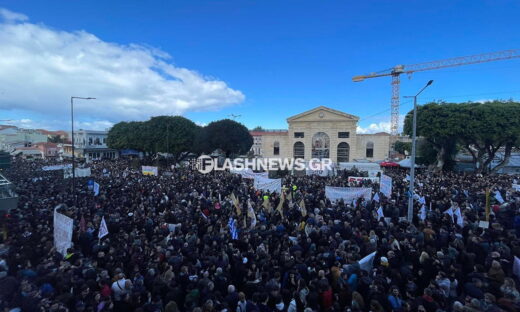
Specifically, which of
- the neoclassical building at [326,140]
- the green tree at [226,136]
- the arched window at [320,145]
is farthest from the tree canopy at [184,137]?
the arched window at [320,145]

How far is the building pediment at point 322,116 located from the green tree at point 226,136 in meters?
13.7

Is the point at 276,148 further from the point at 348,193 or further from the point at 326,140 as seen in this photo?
the point at 348,193

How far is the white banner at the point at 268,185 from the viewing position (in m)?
16.0

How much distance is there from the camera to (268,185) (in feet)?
53.0

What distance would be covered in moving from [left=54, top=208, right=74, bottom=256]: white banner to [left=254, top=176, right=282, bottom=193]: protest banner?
1027 centimetres

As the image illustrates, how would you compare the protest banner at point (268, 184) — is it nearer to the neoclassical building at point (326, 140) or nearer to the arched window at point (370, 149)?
the neoclassical building at point (326, 140)

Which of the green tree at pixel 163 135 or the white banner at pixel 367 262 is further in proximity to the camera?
the green tree at pixel 163 135

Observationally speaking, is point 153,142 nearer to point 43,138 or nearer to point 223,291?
point 223,291

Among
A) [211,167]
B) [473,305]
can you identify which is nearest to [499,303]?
[473,305]

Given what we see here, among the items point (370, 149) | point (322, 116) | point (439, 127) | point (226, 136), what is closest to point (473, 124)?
point (439, 127)

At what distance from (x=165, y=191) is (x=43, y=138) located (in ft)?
267

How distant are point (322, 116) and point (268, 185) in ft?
114

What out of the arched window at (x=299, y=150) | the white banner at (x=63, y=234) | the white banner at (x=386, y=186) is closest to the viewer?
the white banner at (x=63, y=234)

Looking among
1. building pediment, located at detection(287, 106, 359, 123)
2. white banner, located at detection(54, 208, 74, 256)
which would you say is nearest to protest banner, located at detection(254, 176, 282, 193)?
white banner, located at detection(54, 208, 74, 256)
